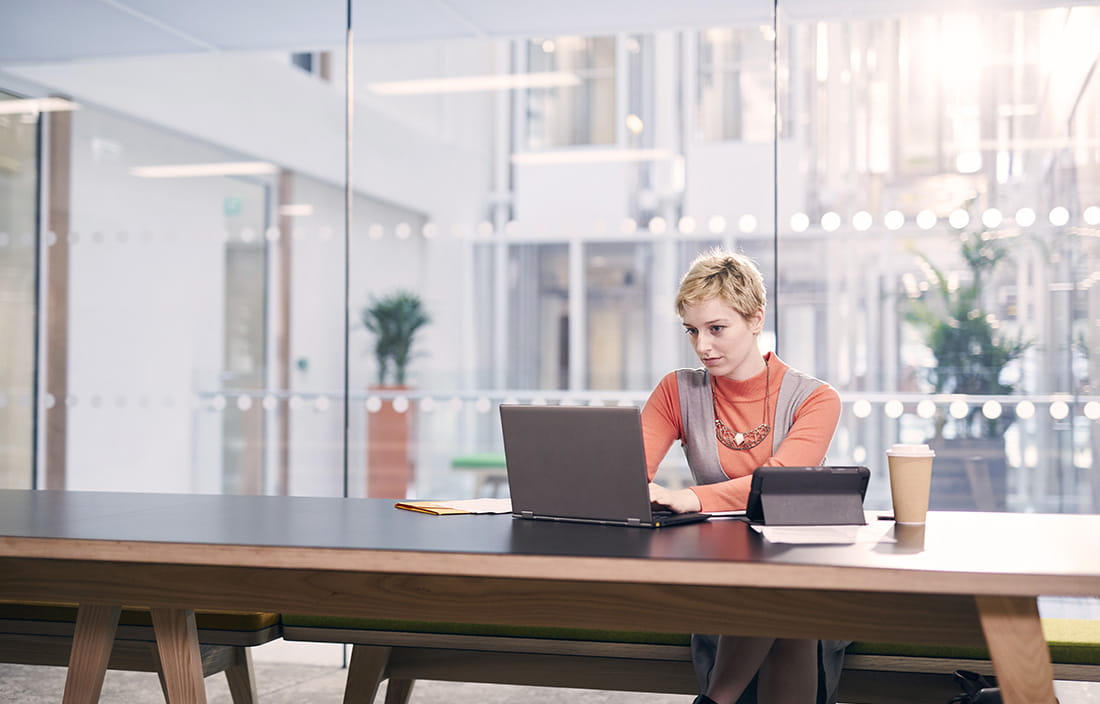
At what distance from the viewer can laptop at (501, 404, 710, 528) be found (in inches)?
75.9

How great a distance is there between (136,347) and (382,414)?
3.54ft

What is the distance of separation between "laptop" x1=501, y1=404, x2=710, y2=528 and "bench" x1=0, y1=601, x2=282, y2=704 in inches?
33.7

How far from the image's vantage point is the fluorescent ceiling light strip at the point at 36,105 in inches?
181

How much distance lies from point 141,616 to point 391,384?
184 centimetres

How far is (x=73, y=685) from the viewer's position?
2281mm

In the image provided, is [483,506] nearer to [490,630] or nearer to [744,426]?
[490,630]

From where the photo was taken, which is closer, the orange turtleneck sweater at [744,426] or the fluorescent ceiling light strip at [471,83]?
the orange turtleneck sweater at [744,426]

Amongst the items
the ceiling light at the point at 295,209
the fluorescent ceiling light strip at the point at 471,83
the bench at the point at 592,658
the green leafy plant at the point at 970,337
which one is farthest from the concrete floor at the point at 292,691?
the fluorescent ceiling light strip at the point at 471,83

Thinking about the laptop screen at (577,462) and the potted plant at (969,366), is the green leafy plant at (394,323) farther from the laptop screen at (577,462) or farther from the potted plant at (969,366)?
the laptop screen at (577,462)

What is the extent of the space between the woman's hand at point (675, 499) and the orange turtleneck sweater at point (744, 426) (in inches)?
2.4

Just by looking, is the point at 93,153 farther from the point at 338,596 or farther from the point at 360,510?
the point at 338,596

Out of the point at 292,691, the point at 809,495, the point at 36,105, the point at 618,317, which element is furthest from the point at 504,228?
the point at 809,495

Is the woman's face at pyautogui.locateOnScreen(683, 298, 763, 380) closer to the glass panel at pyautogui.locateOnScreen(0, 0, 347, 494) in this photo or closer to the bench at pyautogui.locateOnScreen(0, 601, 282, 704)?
the bench at pyautogui.locateOnScreen(0, 601, 282, 704)

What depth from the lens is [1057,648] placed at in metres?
2.27
